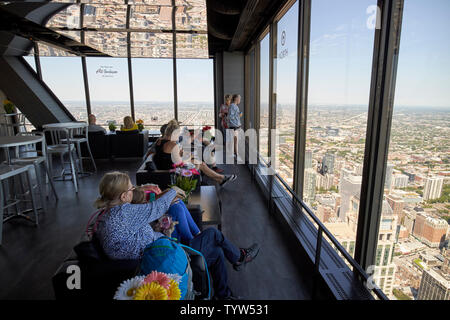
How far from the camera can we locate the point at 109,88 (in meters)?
10.1

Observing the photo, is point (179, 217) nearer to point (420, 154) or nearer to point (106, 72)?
point (420, 154)

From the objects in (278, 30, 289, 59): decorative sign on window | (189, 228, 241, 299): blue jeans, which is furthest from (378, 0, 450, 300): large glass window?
(278, 30, 289, 59): decorative sign on window

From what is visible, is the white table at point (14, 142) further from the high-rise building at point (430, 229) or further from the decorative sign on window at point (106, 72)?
the decorative sign on window at point (106, 72)

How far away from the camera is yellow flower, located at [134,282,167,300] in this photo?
973 millimetres

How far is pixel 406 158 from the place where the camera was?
157cm

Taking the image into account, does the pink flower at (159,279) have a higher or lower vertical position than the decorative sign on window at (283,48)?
lower

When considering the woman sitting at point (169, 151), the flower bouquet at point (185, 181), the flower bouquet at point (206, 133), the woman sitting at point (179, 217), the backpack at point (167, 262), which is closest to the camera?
the backpack at point (167, 262)

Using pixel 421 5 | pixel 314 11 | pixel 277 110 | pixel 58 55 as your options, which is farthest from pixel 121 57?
pixel 421 5

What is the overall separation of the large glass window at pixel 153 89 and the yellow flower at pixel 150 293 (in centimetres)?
995

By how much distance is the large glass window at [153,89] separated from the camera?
1008 cm

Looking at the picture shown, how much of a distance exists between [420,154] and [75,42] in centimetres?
959

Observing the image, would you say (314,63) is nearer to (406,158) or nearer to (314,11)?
(314,11)

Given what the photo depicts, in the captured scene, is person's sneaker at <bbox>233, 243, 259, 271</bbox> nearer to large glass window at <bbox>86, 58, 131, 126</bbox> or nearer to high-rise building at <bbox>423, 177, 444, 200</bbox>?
high-rise building at <bbox>423, 177, 444, 200</bbox>

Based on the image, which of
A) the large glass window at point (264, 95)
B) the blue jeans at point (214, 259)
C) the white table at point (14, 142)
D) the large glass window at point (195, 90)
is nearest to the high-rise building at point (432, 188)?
the blue jeans at point (214, 259)
